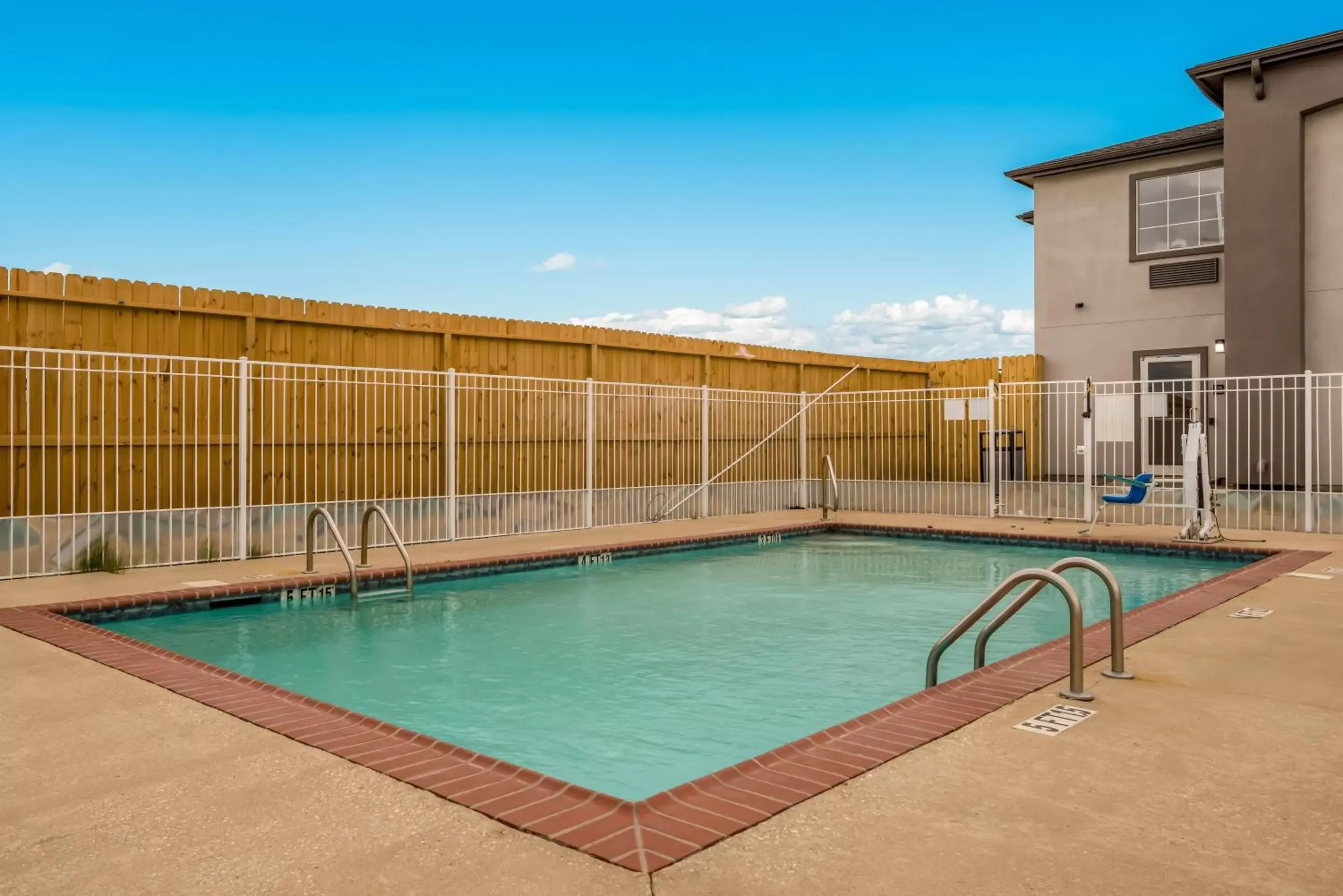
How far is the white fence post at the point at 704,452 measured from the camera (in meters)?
13.0

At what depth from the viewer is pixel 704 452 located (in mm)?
13148

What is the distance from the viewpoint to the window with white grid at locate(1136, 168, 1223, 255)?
1439cm

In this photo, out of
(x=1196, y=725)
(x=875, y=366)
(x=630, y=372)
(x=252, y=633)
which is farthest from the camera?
(x=875, y=366)

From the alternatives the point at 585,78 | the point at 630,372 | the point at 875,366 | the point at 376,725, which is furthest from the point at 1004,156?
the point at 376,725

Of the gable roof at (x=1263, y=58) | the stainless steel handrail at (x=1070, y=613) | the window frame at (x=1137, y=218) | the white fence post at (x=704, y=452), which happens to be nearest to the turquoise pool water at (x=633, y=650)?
the stainless steel handrail at (x=1070, y=613)

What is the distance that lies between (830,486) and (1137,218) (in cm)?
660

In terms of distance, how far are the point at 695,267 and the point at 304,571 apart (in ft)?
46.1

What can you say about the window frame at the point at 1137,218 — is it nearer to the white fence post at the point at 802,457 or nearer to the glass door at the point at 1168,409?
the glass door at the point at 1168,409

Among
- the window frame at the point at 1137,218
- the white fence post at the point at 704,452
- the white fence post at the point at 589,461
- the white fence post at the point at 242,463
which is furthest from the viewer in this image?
the window frame at the point at 1137,218

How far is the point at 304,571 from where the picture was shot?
7.77 meters

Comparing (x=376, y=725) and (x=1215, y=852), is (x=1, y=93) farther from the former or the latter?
(x=1215, y=852)

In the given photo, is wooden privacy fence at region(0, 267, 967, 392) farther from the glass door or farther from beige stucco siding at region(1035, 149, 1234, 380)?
the glass door

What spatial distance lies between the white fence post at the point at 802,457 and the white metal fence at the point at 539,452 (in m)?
0.04

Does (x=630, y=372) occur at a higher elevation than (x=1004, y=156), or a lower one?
lower
